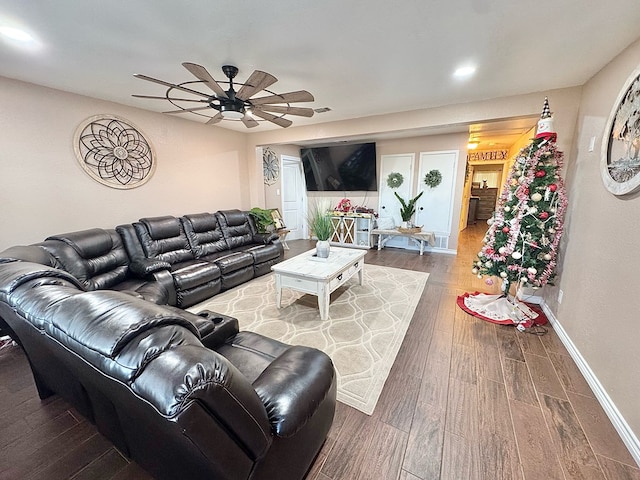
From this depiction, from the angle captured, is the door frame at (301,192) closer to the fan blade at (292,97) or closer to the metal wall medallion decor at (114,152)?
the metal wall medallion decor at (114,152)

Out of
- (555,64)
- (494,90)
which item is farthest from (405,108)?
(555,64)

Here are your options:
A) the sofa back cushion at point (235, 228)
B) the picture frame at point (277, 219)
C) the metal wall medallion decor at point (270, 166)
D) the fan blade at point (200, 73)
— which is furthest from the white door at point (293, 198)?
the fan blade at point (200, 73)

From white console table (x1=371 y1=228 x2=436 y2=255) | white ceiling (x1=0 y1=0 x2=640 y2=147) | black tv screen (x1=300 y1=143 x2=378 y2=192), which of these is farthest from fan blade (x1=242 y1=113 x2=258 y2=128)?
white console table (x1=371 y1=228 x2=436 y2=255)

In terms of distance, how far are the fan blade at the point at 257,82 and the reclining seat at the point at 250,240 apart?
227 cm

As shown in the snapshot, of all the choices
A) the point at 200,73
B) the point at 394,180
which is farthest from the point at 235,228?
the point at 394,180

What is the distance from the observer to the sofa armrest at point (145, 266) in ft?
9.15

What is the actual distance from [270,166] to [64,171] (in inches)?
144

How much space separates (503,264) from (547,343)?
2.70 feet

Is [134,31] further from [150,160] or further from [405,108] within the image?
[405,108]

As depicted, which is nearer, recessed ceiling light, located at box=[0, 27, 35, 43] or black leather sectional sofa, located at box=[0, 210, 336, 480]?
black leather sectional sofa, located at box=[0, 210, 336, 480]

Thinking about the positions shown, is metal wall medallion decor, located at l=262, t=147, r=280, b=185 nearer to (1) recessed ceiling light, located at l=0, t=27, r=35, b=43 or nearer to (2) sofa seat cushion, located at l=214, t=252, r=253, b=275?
(2) sofa seat cushion, located at l=214, t=252, r=253, b=275

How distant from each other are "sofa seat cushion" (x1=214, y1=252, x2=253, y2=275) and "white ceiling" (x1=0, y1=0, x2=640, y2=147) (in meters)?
2.13

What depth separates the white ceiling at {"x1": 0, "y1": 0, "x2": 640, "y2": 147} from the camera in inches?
61.1

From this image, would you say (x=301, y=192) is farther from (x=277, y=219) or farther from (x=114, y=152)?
(x=114, y=152)
